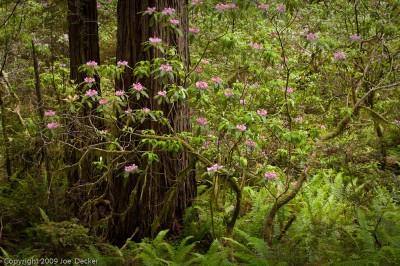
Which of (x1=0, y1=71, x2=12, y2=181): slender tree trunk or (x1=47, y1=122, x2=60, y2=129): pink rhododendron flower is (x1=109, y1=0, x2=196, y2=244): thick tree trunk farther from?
(x1=0, y1=71, x2=12, y2=181): slender tree trunk

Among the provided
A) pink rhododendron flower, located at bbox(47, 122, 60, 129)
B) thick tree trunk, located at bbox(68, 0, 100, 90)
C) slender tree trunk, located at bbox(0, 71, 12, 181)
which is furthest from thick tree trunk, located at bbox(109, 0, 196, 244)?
slender tree trunk, located at bbox(0, 71, 12, 181)

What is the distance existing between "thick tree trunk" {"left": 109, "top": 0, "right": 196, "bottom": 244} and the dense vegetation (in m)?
0.02

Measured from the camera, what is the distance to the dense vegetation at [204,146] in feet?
14.2

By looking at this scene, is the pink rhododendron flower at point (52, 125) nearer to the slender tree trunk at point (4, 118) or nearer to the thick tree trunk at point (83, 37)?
the thick tree trunk at point (83, 37)

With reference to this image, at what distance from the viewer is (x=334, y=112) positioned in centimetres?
707

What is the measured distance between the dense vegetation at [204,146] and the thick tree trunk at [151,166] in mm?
17

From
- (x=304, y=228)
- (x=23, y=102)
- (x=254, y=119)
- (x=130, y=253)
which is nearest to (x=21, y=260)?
(x=130, y=253)

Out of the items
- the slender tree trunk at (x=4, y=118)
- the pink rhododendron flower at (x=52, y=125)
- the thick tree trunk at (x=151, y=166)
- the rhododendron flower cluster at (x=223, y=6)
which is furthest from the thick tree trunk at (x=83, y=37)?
the rhododendron flower cluster at (x=223, y=6)

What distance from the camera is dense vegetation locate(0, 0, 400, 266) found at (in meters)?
4.32

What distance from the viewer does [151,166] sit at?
198 inches

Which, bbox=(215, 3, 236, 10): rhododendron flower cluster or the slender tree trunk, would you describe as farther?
the slender tree trunk

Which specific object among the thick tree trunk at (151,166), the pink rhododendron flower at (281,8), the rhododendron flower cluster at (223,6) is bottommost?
the thick tree trunk at (151,166)

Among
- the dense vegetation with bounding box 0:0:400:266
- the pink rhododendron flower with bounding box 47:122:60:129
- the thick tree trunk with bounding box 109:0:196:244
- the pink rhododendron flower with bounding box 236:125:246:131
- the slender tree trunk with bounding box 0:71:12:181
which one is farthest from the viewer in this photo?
the slender tree trunk with bounding box 0:71:12:181

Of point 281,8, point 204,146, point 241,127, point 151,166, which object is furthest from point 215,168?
point 281,8
